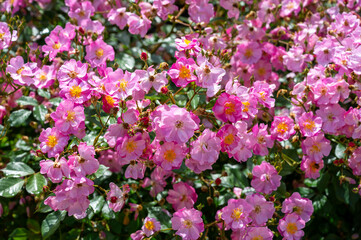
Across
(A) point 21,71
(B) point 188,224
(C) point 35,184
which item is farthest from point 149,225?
(A) point 21,71

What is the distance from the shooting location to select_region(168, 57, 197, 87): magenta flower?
5.01ft

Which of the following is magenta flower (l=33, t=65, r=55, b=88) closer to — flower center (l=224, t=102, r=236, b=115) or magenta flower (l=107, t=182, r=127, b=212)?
magenta flower (l=107, t=182, r=127, b=212)

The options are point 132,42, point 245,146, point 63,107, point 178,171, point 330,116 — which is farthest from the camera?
point 132,42

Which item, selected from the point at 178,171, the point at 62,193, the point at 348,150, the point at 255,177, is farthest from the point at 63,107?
the point at 348,150

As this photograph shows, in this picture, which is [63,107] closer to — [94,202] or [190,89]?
[94,202]

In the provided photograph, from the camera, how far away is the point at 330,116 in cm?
176

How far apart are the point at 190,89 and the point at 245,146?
0.47m

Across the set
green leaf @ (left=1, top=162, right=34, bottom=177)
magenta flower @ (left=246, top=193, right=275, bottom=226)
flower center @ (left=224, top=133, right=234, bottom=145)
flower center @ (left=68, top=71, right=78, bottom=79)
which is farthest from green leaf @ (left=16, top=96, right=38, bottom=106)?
magenta flower @ (left=246, top=193, right=275, bottom=226)

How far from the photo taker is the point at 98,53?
1938 millimetres

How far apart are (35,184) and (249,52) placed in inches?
49.2

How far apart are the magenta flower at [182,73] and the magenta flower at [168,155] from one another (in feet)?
0.74

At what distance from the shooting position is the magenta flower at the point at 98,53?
6.29 feet

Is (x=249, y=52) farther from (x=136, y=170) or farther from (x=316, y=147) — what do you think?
(x=136, y=170)

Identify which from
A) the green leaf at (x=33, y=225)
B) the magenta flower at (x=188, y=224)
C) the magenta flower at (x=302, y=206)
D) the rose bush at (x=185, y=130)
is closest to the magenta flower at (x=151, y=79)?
the rose bush at (x=185, y=130)
